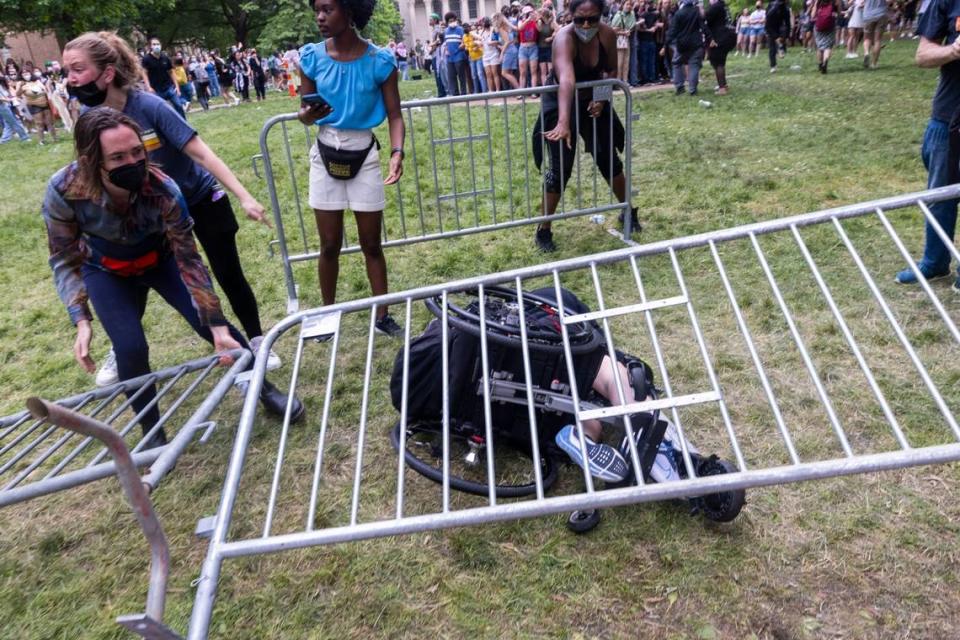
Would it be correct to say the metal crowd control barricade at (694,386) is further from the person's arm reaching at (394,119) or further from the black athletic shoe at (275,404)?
the person's arm reaching at (394,119)

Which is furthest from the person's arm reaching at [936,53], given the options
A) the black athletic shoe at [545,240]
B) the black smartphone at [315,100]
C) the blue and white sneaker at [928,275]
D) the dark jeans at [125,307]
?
the dark jeans at [125,307]

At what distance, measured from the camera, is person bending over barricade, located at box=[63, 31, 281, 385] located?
2787 millimetres

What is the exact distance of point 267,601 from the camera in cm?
220

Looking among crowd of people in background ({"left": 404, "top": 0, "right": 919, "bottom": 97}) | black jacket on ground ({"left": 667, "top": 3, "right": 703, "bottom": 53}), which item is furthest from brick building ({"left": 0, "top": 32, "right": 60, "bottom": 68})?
black jacket on ground ({"left": 667, "top": 3, "right": 703, "bottom": 53})

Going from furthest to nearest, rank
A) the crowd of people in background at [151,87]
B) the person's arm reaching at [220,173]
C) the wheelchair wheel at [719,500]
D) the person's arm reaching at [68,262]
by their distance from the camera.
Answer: the crowd of people in background at [151,87]
the person's arm reaching at [220,173]
the person's arm reaching at [68,262]
the wheelchair wheel at [719,500]

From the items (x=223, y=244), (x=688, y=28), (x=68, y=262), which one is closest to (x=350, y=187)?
(x=223, y=244)

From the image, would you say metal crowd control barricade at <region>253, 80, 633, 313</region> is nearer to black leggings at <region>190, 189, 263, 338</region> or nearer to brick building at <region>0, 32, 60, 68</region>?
black leggings at <region>190, 189, 263, 338</region>

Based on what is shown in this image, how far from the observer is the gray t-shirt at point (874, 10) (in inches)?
453

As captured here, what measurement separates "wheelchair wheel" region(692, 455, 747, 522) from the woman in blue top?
232 centimetres

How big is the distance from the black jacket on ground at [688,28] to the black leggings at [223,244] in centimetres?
1032

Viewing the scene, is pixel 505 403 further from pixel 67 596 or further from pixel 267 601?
pixel 67 596

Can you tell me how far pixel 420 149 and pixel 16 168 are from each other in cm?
760

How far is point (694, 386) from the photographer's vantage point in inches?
127

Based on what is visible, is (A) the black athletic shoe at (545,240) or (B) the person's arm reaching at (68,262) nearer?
(B) the person's arm reaching at (68,262)
